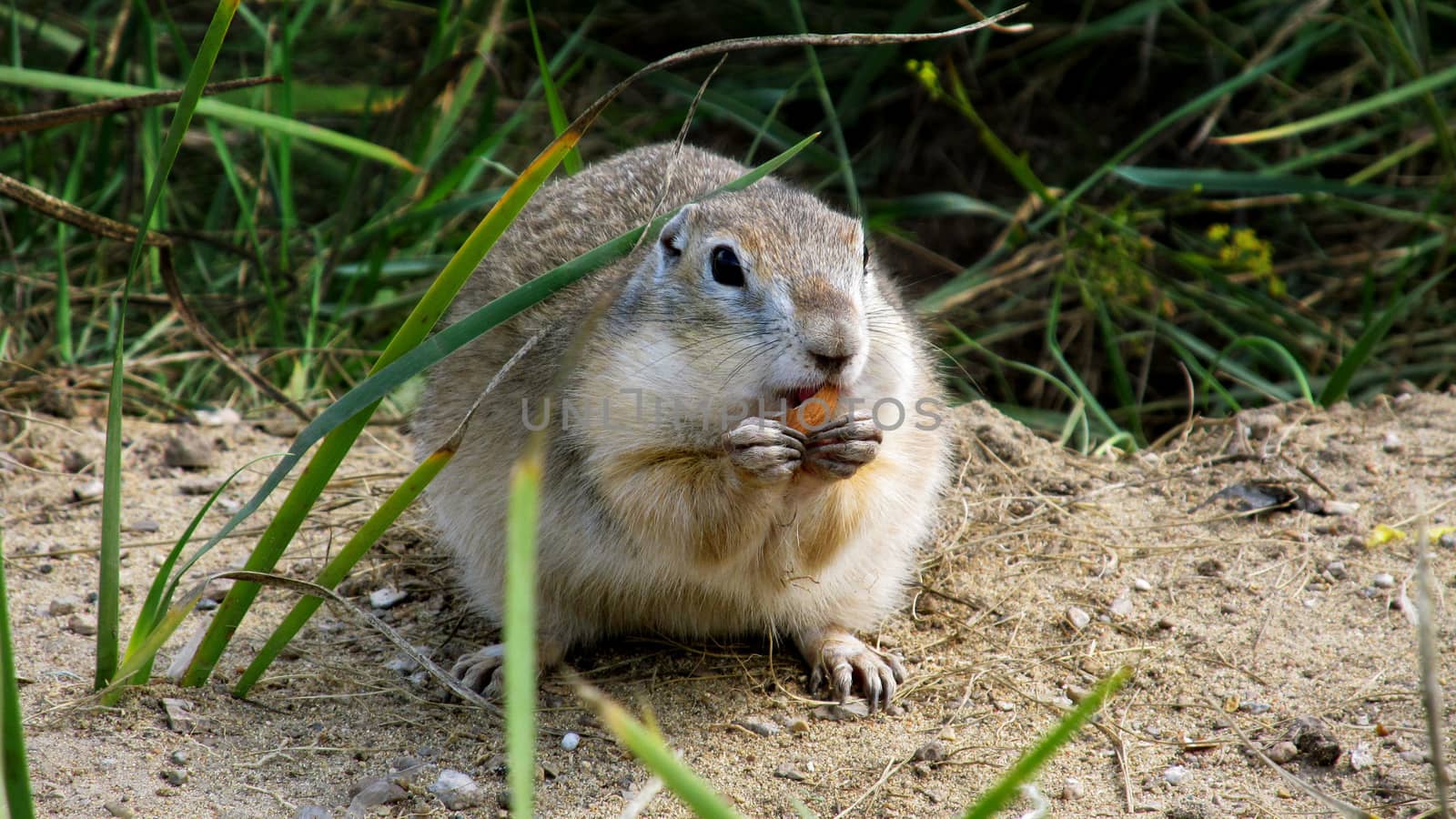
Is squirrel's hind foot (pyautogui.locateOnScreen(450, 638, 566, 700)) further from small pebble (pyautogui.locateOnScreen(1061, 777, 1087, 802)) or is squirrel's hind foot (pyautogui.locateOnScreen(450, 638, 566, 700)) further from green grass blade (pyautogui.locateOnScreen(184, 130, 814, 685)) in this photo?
small pebble (pyautogui.locateOnScreen(1061, 777, 1087, 802))

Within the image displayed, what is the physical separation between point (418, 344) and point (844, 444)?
1.03 m

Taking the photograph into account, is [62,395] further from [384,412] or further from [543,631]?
[543,631]

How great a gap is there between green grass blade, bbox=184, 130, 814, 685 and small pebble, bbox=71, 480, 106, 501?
168 centimetres

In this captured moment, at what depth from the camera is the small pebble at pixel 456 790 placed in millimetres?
2908

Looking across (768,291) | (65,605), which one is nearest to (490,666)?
(65,605)

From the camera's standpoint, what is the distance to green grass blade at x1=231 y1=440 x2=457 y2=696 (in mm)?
2787

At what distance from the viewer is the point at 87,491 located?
14.5 ft

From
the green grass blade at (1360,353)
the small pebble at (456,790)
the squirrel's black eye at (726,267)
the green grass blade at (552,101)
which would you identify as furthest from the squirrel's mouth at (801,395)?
the green grass blade at (1360,353)

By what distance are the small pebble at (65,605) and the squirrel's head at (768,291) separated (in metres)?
1.94

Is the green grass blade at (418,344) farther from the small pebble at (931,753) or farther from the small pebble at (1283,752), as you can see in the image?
the small pebble at (1283,752)

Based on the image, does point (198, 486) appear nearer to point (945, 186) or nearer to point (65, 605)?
point (65, 605)

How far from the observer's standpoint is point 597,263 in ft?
9.32

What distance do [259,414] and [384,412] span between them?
0.51m

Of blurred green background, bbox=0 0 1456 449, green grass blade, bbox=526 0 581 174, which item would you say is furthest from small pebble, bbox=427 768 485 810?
blurred green background, bbox=0 0 1456 449
